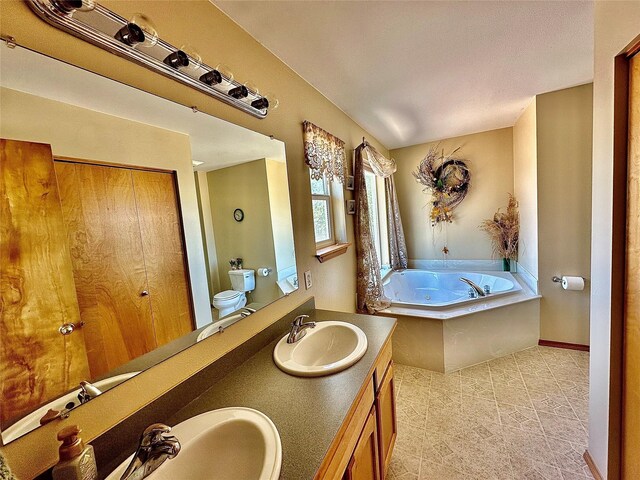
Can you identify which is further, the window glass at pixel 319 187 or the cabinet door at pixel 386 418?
the window glass at pixel 319 187

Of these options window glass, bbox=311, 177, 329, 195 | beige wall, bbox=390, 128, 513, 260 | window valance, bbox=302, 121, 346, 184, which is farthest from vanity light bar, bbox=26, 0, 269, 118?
beige wall, bbox=390, 128, 513, 260

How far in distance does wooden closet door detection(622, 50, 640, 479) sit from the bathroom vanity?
98 cm

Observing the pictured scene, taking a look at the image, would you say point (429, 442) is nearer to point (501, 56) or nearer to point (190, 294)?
point (190, 294)

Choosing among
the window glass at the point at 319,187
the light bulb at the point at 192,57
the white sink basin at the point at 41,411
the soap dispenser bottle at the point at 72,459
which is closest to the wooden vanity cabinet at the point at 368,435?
the soap dispenser bottle at the point at 72,459

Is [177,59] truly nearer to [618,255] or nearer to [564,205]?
[618,255]

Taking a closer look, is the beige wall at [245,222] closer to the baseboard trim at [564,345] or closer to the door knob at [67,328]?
the door knob at [67,328]

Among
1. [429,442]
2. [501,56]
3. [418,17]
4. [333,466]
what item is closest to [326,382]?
[333,466]

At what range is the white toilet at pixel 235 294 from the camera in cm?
111

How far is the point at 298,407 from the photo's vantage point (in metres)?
0.87

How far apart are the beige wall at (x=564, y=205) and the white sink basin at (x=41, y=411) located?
3296mm

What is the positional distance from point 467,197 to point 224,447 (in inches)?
150

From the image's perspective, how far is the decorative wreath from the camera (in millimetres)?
3578

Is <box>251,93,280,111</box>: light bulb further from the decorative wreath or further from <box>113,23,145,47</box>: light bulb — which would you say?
the decorative wreath

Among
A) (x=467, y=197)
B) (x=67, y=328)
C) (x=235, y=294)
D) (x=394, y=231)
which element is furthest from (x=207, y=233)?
(x=467, y=197)
